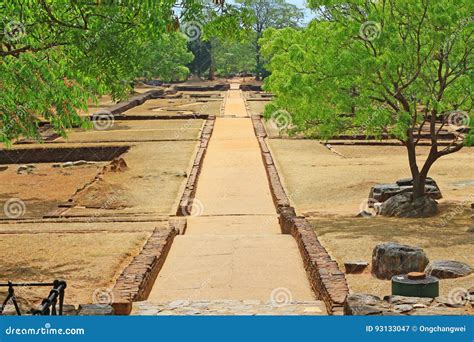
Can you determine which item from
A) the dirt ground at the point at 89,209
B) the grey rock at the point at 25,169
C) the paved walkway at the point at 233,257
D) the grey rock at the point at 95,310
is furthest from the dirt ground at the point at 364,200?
the grey rock at the point at 25,169

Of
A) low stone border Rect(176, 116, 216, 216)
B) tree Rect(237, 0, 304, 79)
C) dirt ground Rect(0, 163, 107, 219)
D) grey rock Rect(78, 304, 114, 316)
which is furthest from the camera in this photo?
tree Rect(237, 0, 304, 79)

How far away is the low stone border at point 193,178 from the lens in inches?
719

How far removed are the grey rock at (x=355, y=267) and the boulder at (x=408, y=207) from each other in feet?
16.6

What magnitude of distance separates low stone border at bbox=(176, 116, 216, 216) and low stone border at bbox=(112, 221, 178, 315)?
4367 millimetres

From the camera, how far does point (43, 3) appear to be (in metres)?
11.3

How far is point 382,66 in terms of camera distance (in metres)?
15.5

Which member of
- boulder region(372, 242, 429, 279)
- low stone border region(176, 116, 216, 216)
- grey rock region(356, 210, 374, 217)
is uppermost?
boulder region(372, 242, 429, 279)

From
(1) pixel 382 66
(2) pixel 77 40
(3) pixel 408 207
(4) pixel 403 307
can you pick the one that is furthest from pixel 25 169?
(4) pixel 403 307

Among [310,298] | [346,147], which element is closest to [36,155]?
[346,147]

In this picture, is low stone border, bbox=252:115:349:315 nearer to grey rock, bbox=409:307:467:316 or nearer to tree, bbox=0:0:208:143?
grey rock, bbox=409:307:467:316

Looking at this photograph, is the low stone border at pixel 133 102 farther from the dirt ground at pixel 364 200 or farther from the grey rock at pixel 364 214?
the grey rock at pixel 364 214

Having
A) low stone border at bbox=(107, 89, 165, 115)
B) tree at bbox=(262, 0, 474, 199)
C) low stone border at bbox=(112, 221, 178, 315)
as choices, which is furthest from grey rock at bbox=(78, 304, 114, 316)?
low stone border at bbox=(107, 89, 165, 115)

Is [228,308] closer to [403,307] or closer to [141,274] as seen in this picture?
[403,307]

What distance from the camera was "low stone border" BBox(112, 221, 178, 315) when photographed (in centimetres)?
872
